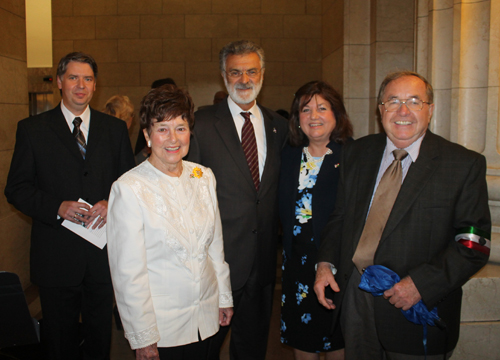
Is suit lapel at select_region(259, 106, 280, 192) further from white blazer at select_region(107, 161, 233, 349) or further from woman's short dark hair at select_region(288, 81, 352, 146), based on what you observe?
white blazer at select_region(107, 161, 233, 349)

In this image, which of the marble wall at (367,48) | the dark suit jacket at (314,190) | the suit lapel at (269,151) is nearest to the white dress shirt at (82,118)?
the suit lapel at (269,151)

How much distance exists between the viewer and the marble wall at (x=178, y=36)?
818cm

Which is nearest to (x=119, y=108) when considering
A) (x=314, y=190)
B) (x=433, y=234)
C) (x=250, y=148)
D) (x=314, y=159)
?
(x=250, y=148)

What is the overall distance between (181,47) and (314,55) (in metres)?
2.60

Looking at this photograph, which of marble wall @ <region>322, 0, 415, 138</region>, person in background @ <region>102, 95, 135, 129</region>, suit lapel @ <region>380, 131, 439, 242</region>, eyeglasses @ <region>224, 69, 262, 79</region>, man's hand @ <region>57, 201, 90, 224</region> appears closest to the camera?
suit lapel @ <region>380, 131, 439, 242</region>

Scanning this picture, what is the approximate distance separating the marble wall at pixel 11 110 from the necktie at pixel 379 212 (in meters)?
3.59

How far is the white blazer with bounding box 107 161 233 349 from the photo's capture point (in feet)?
6.17

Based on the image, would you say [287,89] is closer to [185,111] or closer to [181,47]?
[181,47]

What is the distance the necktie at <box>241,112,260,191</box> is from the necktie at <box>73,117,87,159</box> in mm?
1025

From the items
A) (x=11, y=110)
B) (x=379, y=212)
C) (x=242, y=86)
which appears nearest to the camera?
(x=379, y=212)

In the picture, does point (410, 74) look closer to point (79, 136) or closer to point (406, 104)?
point (406, 104)

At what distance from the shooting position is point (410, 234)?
201 cm

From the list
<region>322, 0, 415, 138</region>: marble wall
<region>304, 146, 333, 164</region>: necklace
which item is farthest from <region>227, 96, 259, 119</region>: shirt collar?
<region>322, 0, 415, 138</region>: marble wall

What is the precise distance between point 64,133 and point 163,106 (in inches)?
39.6
